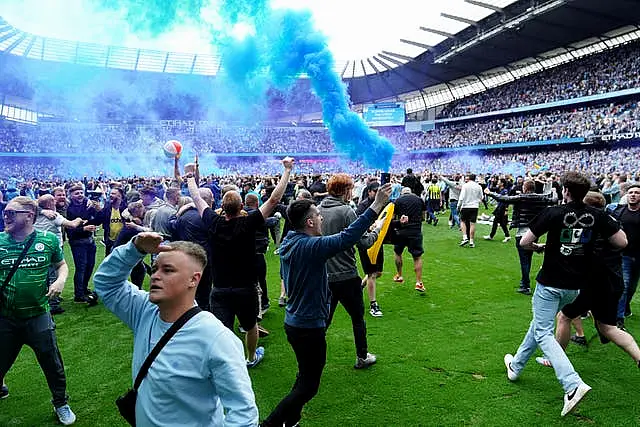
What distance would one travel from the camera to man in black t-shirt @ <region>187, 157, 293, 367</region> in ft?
13.4

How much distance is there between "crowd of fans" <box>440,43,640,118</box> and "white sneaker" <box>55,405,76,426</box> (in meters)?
36.5

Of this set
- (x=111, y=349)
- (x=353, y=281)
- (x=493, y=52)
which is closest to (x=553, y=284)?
(x=353, y=281)

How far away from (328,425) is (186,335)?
235 centimetres

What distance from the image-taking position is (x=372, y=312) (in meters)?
6.50

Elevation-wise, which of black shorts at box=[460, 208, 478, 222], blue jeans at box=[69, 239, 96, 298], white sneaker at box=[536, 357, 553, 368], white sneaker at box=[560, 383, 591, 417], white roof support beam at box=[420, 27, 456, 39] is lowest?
blue jeans at box=[69, 239, 96, 298]

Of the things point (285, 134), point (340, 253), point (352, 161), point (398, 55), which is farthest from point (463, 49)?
point (340, 253)

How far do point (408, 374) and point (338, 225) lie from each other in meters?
1.68

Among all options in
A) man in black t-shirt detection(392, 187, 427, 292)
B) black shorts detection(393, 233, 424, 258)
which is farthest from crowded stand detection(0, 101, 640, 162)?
black shorts detection(393, 233, 424, 258)

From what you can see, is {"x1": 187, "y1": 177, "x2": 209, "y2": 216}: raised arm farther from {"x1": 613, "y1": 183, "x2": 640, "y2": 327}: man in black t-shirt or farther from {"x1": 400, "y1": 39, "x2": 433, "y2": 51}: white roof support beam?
{"x1": 400, "y1": 39, "x2": 433, "y2": 51}: white roof support beam

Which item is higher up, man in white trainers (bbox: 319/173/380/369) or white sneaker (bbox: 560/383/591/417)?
man in white trainers (bbox: 319/173/380/369)

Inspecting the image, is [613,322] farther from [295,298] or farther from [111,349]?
[111,349]

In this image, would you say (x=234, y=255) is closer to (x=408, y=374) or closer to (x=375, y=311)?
(x=408, y=374)

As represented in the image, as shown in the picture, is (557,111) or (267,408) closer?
(267,408)

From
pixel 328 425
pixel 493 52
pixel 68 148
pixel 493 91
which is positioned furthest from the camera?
pixel 493 91
